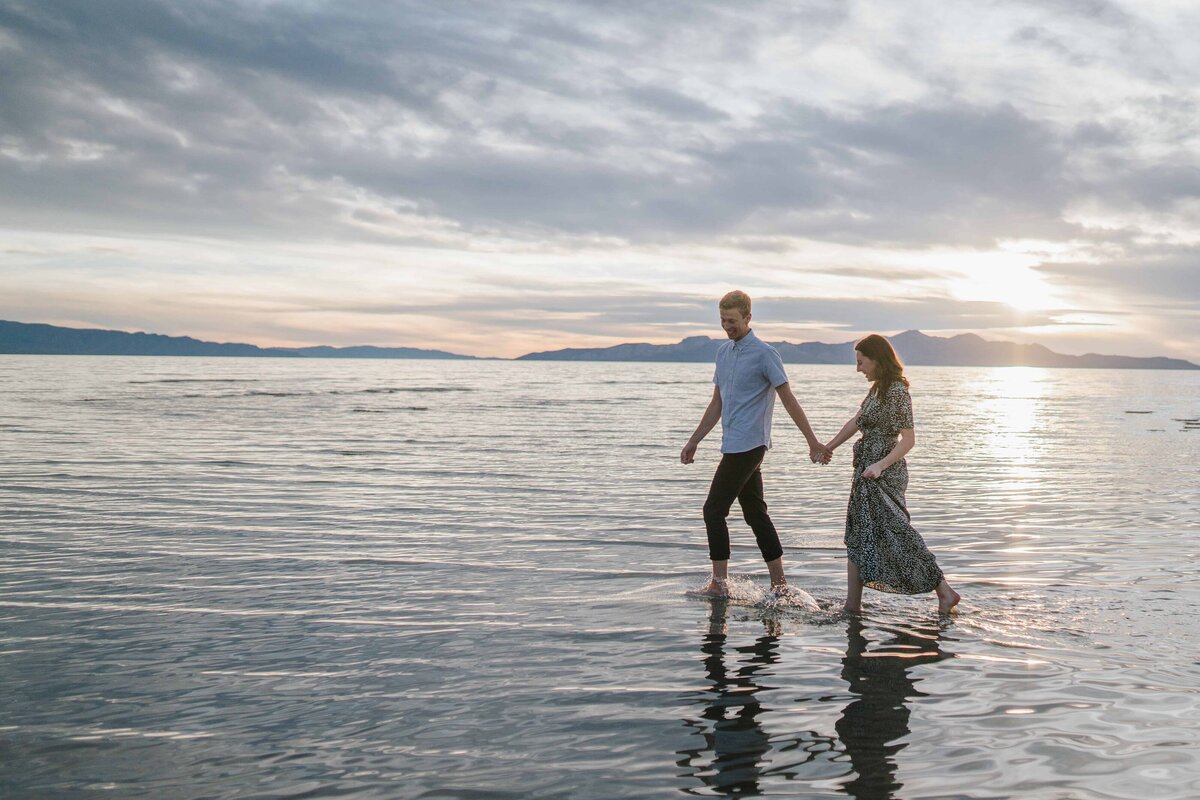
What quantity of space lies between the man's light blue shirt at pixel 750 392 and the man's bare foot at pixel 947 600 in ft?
6.38

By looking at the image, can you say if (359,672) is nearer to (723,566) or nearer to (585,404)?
(723,566)

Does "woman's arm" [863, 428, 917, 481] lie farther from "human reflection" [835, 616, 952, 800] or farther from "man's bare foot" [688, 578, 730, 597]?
"man's bare foot" [688, 578, 730, 597]

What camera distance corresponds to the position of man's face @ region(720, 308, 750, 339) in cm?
818

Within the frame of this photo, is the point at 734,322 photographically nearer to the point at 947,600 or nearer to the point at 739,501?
the point at 739,501

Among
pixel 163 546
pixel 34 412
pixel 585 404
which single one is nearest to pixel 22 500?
pixel 163 546

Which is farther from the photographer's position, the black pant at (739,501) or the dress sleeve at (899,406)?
the black pant at (739,501)

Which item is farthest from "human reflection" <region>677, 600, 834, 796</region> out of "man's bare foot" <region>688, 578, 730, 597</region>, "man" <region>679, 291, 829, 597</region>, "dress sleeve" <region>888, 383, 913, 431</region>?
"dress sleeve" <region>888, 383, 913, 431</region>

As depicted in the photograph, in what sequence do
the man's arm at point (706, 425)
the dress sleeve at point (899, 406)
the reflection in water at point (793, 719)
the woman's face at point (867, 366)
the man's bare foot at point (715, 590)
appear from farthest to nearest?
the man's arm at point (706, 425) < the man's bare foot at point (715, 590) < the woman's face at point (867, 366) < the dress sleeve at point (899, 406) < the reflection in water at point (793, 719)

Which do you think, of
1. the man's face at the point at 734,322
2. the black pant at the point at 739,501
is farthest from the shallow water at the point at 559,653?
the man's face at the point at 734,322

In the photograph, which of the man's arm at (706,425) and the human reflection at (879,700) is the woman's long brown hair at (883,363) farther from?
the human reflection at (879,700)

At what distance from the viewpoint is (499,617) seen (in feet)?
24.8

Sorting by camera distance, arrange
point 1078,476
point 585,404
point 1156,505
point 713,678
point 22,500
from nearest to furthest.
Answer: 1. point 713,678
2. point 22,500
3. point 1156,505
4. point 1078,476
5. point 585,404

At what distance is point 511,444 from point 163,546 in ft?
54.3

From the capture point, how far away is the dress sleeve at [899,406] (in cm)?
732
